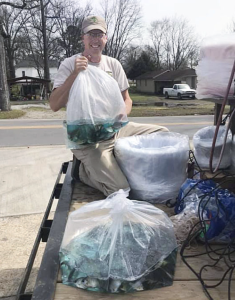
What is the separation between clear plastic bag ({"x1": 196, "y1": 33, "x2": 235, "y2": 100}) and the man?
2.55ft

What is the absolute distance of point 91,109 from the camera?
2.16 meters

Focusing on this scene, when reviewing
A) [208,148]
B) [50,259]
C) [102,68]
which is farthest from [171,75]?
[50,259]

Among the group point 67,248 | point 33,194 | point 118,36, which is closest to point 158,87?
point 118,36

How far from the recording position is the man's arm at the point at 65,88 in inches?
88.2

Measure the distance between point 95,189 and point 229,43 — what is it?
134 centimetres

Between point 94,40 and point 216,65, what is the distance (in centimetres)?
106

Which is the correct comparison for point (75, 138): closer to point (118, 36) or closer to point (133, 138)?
point (133, 138)

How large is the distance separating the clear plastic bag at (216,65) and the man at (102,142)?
0.78 meters

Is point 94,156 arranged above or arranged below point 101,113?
below

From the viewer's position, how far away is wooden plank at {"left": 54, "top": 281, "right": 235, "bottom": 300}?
130 cm

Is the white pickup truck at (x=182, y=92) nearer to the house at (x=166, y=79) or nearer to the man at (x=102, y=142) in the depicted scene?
the house at (x=166, y=79)

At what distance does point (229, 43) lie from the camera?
181 centimetres

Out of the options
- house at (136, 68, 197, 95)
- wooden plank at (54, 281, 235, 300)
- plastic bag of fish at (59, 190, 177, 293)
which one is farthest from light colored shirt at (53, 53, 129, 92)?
house at (136, 68, 197, 95)

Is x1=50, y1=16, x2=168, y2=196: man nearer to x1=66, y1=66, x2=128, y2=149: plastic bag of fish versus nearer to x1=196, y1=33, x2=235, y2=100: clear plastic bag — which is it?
x1=66, y1=66, x2=128, y2=149: plastic bag of fish
